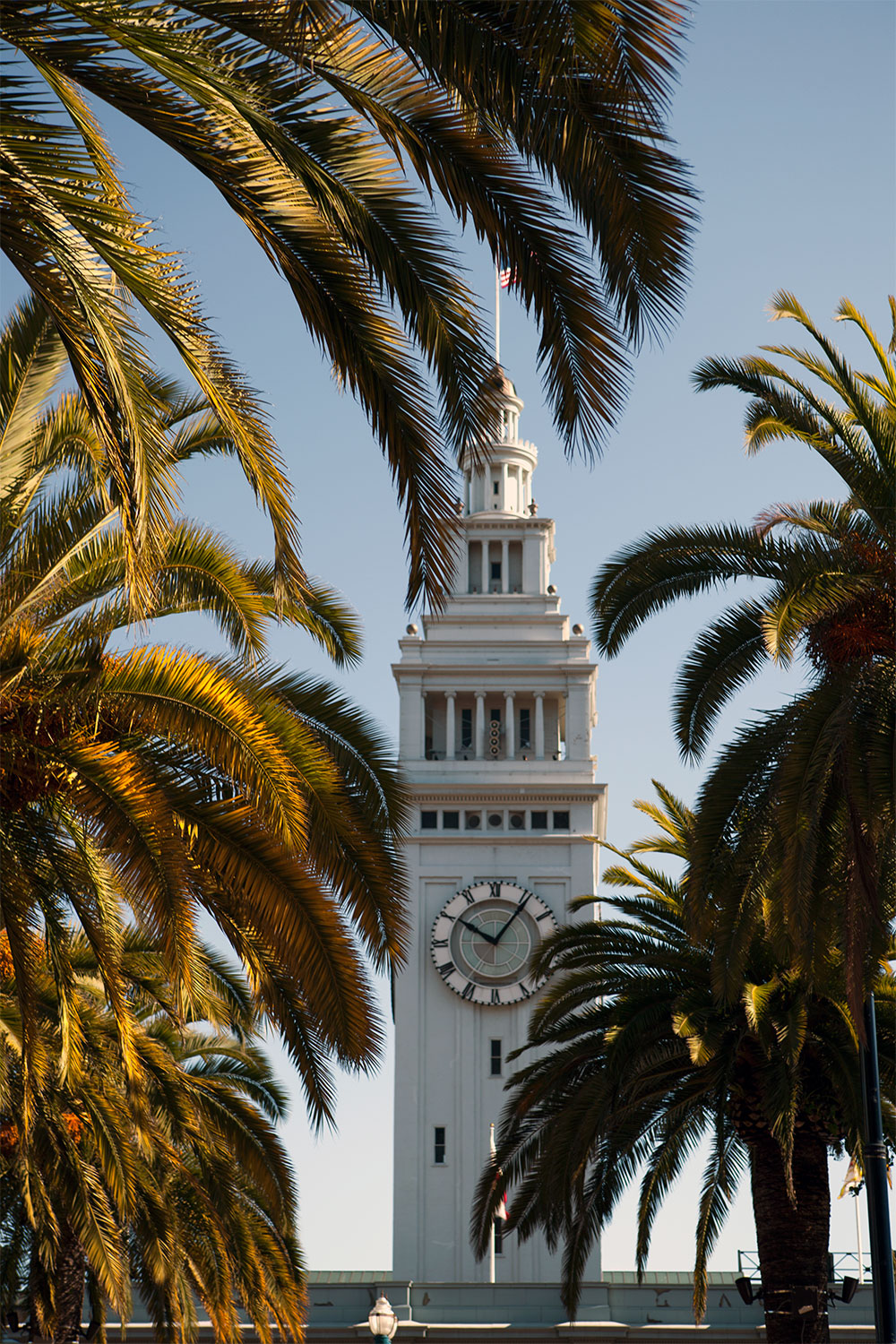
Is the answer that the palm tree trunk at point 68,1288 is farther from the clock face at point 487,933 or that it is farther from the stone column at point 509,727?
the stone column at point 509,727

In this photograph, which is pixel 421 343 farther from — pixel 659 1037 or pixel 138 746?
pixel 659 1037

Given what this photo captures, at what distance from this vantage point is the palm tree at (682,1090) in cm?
2402

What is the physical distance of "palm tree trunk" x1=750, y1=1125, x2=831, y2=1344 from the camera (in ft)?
79.0

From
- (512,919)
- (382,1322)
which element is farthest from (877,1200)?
(512,919)

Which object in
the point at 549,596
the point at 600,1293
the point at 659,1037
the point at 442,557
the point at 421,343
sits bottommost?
the point at 600,1293

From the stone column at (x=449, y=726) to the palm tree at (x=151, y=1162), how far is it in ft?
105

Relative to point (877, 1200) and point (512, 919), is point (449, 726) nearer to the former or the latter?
point (512, 919)

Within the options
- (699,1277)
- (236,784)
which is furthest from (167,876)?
(699,1277)

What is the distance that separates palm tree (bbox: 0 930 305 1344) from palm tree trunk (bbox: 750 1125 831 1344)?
20.9ft

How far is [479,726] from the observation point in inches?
2440

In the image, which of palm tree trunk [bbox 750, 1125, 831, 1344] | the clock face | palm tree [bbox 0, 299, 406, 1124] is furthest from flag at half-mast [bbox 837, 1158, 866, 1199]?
the clock face

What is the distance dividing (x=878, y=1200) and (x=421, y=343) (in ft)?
42.4

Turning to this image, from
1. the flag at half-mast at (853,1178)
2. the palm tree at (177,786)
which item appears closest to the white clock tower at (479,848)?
the flag at half-mast at (853,1178)

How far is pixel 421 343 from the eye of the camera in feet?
38.0
